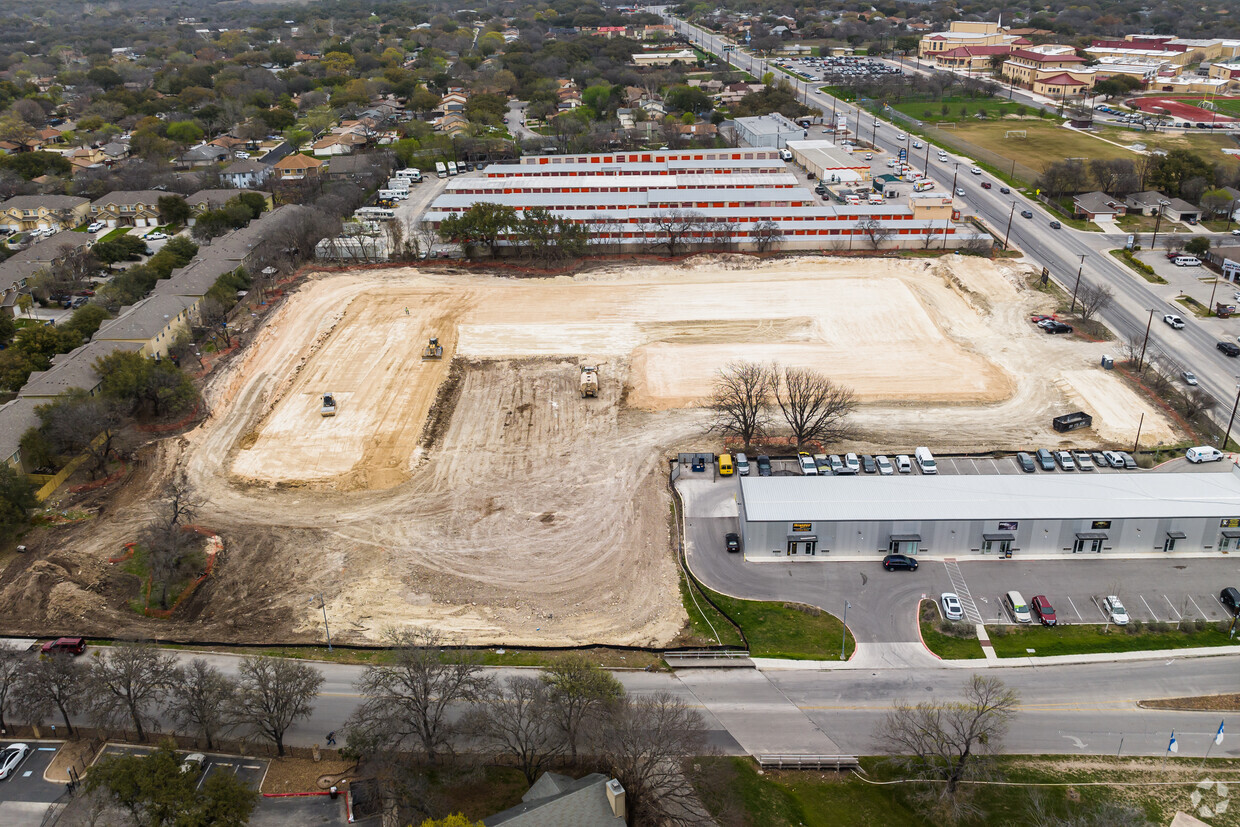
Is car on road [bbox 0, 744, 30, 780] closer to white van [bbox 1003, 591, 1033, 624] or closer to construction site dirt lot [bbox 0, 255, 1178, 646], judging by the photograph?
construction site dirt lot [bbox 0, 255, 1178, 646]

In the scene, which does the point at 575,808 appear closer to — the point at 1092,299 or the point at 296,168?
the point at 1092,299

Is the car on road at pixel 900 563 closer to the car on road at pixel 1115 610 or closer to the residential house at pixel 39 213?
the car on road at pixel 1115 610

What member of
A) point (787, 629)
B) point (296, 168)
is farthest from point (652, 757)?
point (296, 168)

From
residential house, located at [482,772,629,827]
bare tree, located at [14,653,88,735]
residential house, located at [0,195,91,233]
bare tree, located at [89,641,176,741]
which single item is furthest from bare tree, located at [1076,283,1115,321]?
residential house, located at [0,195,91,233]

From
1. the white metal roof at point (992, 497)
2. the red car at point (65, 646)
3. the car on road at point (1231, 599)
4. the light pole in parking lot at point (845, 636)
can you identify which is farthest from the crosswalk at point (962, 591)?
the red car at point (65, 646)

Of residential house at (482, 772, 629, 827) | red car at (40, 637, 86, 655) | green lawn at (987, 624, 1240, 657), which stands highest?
residential house at (482, 772, 629, 827)
